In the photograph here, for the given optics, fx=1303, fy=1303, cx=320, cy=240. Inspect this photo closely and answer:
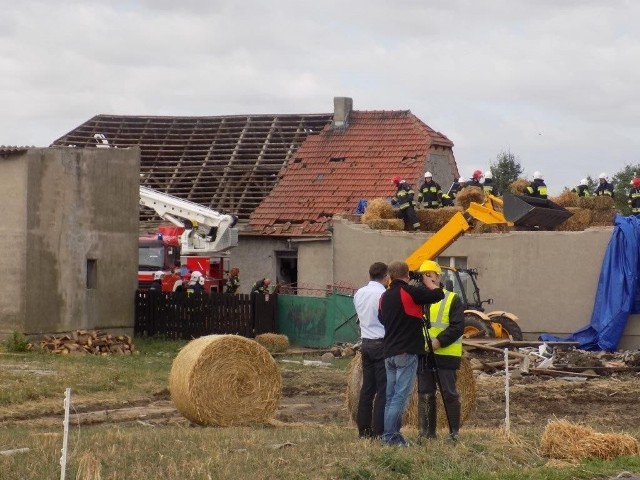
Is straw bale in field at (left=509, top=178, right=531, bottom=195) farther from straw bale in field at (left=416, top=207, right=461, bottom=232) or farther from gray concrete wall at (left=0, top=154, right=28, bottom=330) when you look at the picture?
gray concrete wall at (left=0, top=154, right=28, bottom=330)

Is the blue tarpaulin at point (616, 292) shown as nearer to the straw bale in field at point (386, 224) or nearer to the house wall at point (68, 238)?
the straw bale in field at point (386, 224)

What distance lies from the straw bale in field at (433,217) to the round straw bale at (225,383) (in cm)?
1705

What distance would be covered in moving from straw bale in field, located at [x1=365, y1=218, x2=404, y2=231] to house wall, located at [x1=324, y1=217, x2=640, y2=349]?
329 millimetres

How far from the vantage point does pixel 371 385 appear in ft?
46.0

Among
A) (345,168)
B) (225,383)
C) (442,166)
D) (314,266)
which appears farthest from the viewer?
(442,166)

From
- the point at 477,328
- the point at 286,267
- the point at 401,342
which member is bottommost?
the point at 477,328

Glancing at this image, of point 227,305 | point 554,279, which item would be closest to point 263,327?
point 227,305

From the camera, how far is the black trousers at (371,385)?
45.1ft

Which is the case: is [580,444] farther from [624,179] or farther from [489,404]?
[624,179]

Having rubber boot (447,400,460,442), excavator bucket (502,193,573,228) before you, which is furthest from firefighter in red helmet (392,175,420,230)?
rubber boot (447,400,460,442)

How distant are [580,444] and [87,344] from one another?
18426mm

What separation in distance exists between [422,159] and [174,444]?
101ft

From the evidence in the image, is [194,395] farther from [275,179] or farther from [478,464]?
[275,179]

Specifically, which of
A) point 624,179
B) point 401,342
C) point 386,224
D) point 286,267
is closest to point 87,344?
point 386,224
